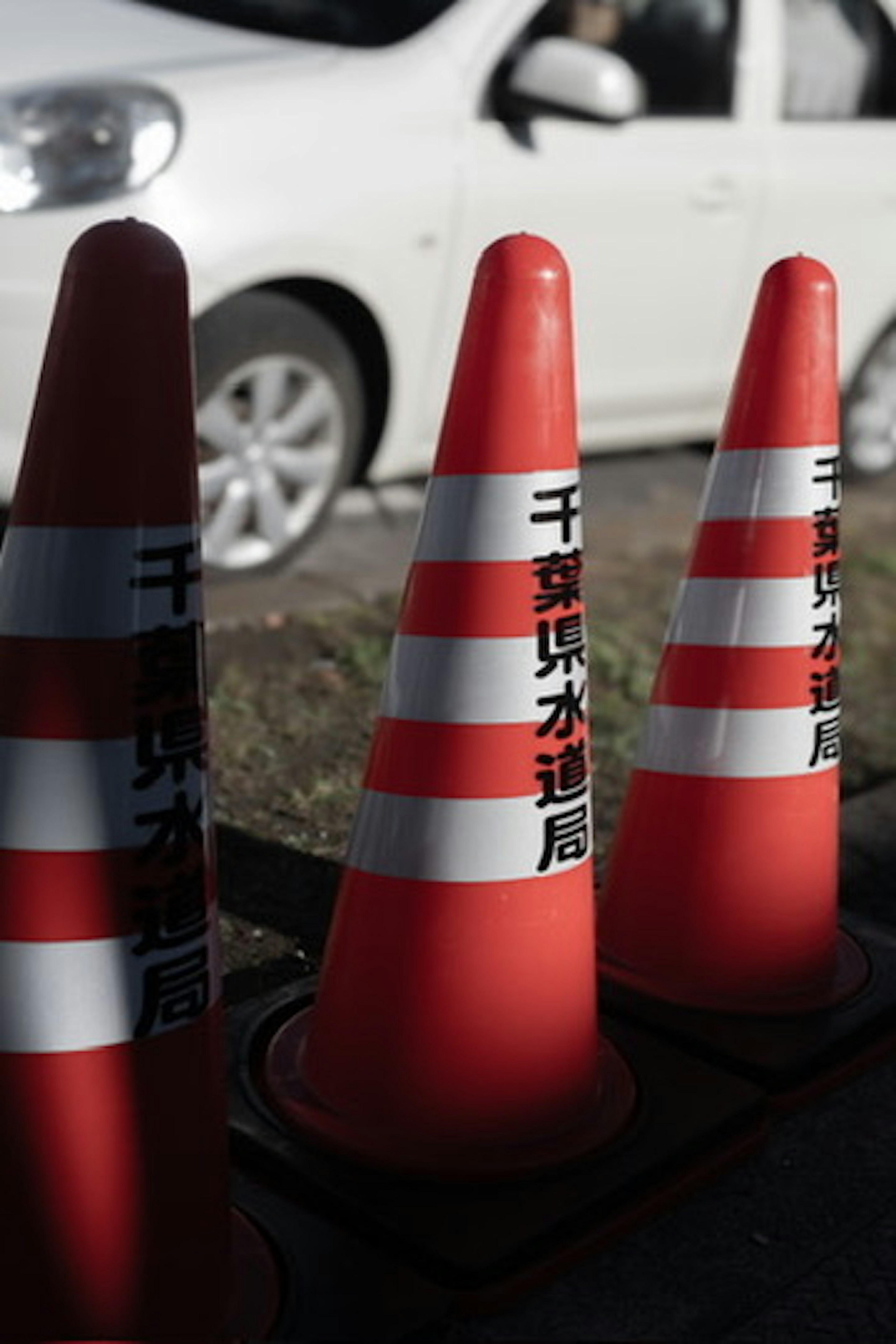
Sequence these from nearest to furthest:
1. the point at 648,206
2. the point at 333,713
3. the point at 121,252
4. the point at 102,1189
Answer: the point at 121,252, the point at 102,1189, the point at 333,713, the point at 648,206

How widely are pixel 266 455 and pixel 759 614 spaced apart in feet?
7.74

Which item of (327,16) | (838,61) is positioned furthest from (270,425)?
(838,61)

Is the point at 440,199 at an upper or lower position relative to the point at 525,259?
upper

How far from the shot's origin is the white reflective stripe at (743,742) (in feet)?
10.1

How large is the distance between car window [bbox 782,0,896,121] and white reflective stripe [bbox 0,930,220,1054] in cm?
484

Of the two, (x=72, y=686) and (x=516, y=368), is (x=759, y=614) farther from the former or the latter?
(x=72, y=686)

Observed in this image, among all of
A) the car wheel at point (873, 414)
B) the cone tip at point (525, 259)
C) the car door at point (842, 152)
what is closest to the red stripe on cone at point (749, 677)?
the cone tip at point (525, 259)

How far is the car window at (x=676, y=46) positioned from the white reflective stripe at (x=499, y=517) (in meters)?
3.51

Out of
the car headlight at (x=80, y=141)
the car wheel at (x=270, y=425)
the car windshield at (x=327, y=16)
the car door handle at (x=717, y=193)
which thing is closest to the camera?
the car headlight at (x=80, y=141)

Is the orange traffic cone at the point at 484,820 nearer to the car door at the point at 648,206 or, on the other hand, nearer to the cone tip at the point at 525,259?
the cone tip at the point at 525,259

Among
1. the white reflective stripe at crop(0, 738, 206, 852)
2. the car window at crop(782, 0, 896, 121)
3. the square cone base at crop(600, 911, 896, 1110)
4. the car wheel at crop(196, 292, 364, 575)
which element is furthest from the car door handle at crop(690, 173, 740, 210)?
the white reflective stripe at crop(0, 738, 206, 852)

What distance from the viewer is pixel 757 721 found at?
121 inches

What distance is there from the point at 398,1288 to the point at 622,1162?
0.40 m

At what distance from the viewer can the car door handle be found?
19.8ft
